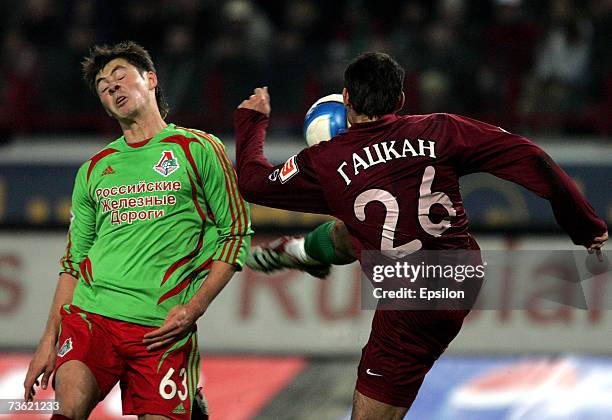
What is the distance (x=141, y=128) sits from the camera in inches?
180

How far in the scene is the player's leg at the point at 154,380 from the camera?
4.34 meters

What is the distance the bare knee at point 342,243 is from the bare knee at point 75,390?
140 centimetres

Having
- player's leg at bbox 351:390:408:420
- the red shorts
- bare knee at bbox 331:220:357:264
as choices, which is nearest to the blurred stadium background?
bare knee at bbox 331:220:357:264

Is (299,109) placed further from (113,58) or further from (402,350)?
(402,350)

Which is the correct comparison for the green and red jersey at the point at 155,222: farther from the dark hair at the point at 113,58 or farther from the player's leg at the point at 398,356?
the player's leg at the point at 398,356

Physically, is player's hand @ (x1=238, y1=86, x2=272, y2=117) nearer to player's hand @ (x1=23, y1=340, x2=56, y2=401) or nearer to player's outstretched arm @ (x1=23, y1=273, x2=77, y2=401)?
player's outstretched arm @ (x1=23, y1=273, x2=77, y2=401)

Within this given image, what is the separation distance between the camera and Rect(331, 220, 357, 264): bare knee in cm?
510

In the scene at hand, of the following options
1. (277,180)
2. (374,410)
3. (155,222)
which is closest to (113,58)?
(155,222)

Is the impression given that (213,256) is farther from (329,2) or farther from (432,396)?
(329,2)

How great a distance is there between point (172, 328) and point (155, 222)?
0.44 metres

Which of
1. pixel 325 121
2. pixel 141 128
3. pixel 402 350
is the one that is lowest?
pixel 402 350

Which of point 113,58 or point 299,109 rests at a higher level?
point 299,109

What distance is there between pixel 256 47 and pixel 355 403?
20.7ft

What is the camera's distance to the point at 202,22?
10.8 metres
